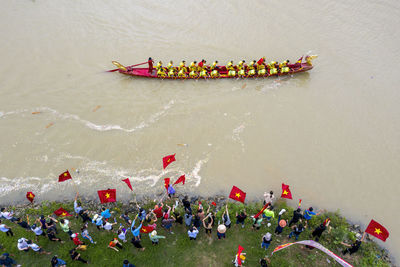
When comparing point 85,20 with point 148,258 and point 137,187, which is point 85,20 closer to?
point 137,187

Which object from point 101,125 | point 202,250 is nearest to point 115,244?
point 202,250

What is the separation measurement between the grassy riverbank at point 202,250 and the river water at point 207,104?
1.91m

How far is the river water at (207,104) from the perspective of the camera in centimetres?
1202

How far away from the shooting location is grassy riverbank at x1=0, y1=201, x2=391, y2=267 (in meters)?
8.84

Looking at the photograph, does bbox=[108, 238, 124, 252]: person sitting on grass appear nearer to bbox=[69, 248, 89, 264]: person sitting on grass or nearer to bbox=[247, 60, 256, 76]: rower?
bbox=[69, 248, 89, 264]: person sitting on grass

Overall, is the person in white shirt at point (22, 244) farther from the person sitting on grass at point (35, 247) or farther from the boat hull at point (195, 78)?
the boat hull at point (195, 78)

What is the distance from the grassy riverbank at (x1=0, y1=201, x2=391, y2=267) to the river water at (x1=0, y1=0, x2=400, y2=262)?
6.26 feet

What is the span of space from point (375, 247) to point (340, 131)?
6049mm

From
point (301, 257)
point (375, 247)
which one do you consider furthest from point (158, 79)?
point (375, 247)

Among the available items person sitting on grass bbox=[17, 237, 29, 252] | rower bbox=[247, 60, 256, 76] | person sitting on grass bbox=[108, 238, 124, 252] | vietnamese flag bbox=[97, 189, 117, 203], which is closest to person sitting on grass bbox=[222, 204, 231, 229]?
person sitting on grass bbox=[108, 238, 124, 252]

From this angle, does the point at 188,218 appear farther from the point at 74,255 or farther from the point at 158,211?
the point at 74,255

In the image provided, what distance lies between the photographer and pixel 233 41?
1841cm

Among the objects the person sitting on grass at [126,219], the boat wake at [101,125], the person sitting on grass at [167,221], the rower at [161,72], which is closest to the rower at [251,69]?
the boat wake at [101,125]

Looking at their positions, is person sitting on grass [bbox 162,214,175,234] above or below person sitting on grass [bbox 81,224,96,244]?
above
